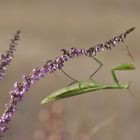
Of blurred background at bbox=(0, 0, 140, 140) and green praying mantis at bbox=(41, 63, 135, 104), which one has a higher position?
blurred background at bbox=(0, 0, 140, 140)

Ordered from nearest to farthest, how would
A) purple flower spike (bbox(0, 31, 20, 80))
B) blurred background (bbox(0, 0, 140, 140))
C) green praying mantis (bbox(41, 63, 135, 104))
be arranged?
purple flower spike (bbox(0, 31, 20, 80)) → green praying mantis (bbox(41, 63, 135, 104)) → blurred background (bbox(0, 0, 140, 140))

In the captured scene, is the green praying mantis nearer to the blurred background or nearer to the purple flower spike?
the purple flower spike

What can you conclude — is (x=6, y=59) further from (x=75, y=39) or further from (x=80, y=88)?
(x=75, y=39)

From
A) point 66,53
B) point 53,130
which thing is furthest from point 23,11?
point 66,53

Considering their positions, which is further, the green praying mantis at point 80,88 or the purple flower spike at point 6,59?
the green praying mantis at point 80,88

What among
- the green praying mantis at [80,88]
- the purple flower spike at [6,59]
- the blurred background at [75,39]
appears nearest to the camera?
the purple flower spike at [6,59]

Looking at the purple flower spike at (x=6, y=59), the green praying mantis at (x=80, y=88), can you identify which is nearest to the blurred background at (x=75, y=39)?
the green praying mantis at (x=80, y=88)

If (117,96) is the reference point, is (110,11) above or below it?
above

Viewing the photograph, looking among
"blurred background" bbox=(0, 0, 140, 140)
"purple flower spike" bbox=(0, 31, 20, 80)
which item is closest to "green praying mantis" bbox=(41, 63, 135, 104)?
"purple flower spike" bbox=(0, 31, 20, 80)

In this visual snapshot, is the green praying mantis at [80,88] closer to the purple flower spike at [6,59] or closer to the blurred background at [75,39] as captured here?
the purple flower spike at [6,59]

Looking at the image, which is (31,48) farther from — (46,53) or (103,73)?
(103,73)

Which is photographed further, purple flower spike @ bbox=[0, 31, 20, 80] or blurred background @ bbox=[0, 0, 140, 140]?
blurred background @ bbox=[0, 0, 140, 140]
